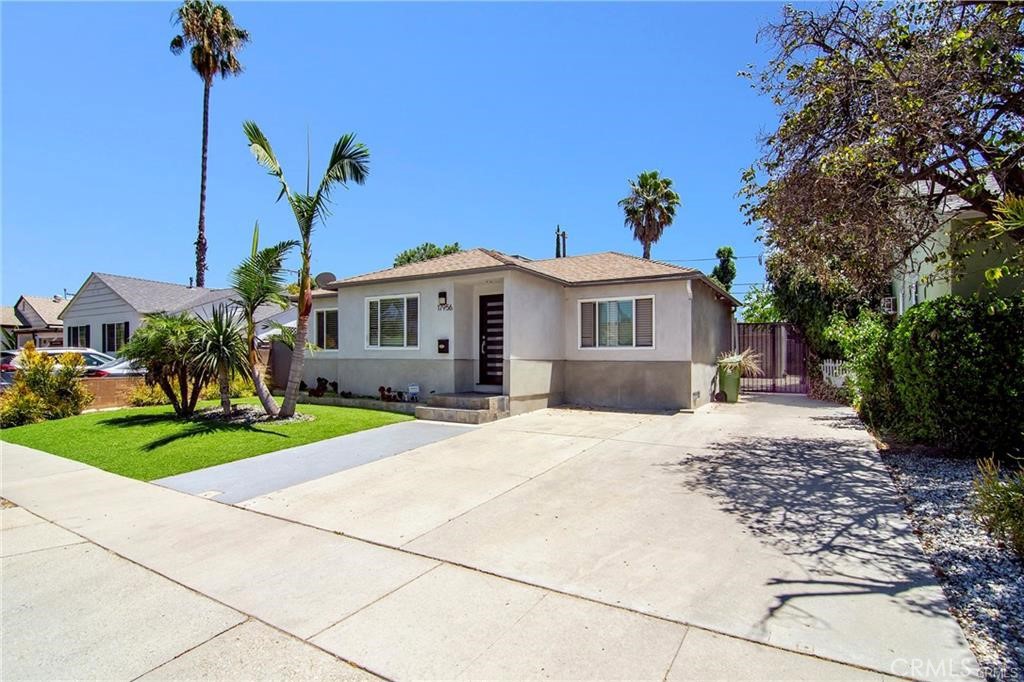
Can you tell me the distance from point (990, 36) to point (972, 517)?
4922 mm

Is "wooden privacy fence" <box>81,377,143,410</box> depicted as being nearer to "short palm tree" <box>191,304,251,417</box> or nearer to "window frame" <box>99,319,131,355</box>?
"short palm tree" <box>191,304,251,417</box>

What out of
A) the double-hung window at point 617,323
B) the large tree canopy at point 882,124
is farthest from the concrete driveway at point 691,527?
the double-hung window at point 617,323

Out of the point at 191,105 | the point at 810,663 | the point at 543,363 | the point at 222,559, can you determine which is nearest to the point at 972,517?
the point at 810,663

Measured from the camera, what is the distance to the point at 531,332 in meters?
12.8

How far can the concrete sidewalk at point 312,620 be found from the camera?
272cm

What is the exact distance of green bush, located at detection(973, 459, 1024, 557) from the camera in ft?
12.4

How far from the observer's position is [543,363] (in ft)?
43.7

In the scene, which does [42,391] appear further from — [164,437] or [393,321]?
[393,321]

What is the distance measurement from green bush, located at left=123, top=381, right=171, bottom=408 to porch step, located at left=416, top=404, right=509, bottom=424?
8551 mm

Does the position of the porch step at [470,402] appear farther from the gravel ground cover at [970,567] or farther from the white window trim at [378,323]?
the gravel ground cover at [970,567]

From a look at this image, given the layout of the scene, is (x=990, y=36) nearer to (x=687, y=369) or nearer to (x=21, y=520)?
(x=687, y=369)

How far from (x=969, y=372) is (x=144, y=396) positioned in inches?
741

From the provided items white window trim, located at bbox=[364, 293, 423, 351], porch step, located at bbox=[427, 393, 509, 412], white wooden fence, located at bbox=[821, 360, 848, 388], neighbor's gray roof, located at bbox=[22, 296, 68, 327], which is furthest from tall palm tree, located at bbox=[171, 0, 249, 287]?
white wooden fence, located at bbox=[821, 360, 848, 388]

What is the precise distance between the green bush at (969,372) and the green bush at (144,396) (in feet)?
58.2
